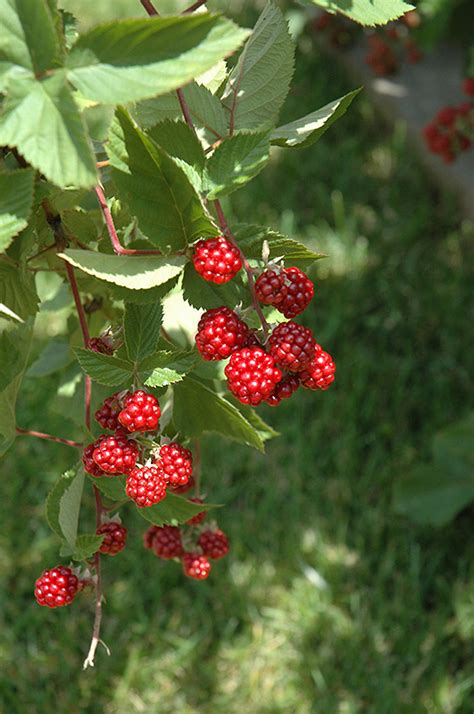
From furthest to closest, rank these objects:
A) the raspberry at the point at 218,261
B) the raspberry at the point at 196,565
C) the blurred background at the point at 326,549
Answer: the blurred background at the point at 326,549 → the raspberry at the point at 196,565 → the raspberry at the point at 218,261

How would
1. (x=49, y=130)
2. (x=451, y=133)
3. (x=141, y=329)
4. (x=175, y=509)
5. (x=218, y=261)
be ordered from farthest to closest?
1. (x=451, y=133)
2. (x=175, y=509)
3. (x=141, y=329)
4. (x=218, y=261)
5. (x=49, y=130)

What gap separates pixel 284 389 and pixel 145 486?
17cm

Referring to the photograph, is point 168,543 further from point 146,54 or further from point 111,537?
point 146,54

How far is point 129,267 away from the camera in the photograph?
2.83 feet

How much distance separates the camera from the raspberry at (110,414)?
92 centimetres

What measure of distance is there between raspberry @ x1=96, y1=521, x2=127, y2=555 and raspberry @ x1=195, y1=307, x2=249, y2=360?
0.90 feet

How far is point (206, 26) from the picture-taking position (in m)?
0.71

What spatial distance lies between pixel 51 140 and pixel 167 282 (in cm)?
23

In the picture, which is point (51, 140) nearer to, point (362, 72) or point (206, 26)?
point (206, 26)

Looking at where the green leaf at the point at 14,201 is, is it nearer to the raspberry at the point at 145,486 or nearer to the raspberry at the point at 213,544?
the raspberry at the point at 145,486

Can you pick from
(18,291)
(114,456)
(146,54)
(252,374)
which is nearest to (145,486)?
(114,456)

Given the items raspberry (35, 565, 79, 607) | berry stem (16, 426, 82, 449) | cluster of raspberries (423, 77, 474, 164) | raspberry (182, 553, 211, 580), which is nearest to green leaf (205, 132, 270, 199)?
berry stem (16, 426, 82, 449)

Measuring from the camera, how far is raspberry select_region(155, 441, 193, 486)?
2.96ft

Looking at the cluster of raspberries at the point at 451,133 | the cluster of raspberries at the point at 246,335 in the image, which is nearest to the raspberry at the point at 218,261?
the cluster of raspberries at the point at 246,335
